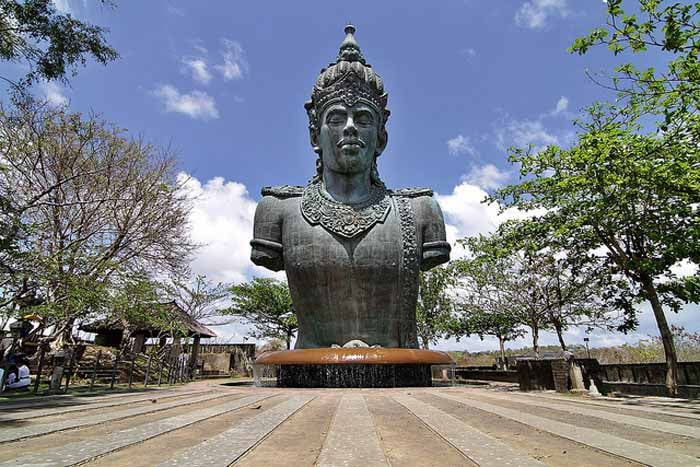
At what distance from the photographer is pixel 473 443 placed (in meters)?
2.61

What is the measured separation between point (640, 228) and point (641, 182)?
82.7 inches

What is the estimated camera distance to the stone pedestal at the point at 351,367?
7.73 meters

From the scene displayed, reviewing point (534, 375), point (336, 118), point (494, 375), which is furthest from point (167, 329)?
point (494, 375)

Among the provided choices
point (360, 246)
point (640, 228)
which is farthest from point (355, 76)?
point (640, 228)

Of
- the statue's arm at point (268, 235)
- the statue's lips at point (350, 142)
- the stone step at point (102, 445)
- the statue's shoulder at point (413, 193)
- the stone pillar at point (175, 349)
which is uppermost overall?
the statue's lips at point (350, 142)

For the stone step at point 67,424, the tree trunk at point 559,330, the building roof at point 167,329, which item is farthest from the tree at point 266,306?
the stone step at point 67,424

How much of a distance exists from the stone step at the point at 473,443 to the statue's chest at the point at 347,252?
5.41 metres

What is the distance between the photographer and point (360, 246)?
367 inches

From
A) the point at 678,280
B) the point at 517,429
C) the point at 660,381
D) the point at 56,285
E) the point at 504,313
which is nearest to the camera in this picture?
the point at 517,429

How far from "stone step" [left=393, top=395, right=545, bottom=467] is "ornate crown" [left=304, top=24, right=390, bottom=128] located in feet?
24.2

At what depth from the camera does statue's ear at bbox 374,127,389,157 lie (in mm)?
10723

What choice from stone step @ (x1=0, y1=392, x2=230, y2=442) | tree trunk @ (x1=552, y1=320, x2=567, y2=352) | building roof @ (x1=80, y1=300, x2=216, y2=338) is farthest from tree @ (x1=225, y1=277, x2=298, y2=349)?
stone step @ (x1=0, y1=392, x2=230, y2=442)

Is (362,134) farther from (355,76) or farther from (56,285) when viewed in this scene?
(56,285)

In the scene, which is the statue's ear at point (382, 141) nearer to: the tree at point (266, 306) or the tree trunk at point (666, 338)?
the tree trunk at point (666, 338)
